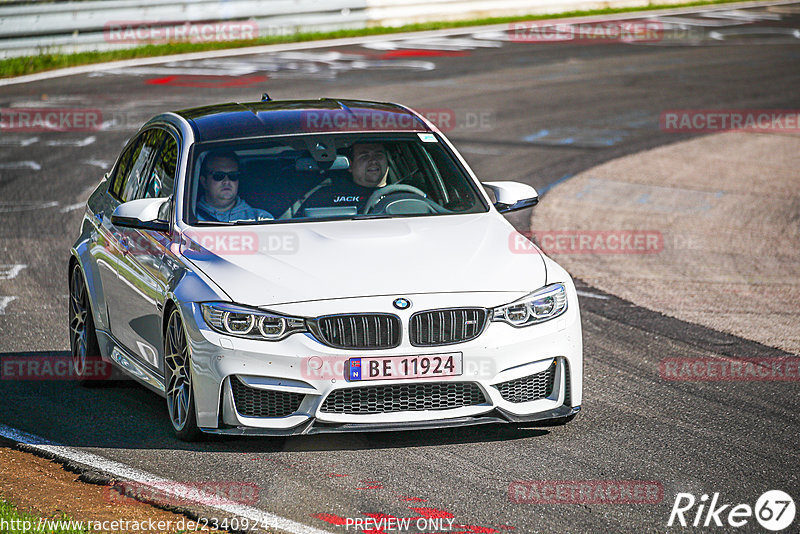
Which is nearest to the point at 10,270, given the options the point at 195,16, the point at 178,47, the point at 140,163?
the point at 140,163

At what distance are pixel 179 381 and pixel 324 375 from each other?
973mm

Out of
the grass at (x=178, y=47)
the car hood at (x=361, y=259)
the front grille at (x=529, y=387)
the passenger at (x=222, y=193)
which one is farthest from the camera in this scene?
the grass at (x=178, y=47)

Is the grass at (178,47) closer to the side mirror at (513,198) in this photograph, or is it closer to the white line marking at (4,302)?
the white line marking at (4,302)

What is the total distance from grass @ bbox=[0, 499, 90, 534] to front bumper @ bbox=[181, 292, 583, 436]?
1155 millimetres

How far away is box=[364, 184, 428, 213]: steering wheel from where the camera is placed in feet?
25.5

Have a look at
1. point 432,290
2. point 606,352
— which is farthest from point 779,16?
point 432,290

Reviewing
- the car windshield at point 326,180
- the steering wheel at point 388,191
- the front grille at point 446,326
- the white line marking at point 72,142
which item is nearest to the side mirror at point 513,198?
the car windshield at point 326,180

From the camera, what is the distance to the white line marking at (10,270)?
11.1m

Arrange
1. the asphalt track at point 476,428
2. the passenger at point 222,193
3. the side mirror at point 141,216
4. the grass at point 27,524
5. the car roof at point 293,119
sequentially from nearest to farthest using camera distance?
the grass at point 27,524
the asphalt track at point 476,428
the side mirror at point 141,216
the passenger at point 222,193
the car roof at point 293,119

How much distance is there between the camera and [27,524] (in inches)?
211

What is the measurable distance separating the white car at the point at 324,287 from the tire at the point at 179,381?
1 cm

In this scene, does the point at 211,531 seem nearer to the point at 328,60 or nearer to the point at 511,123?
the point at 511,123

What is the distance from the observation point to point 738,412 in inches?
297

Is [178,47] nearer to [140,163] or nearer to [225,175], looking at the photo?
[140,163]
